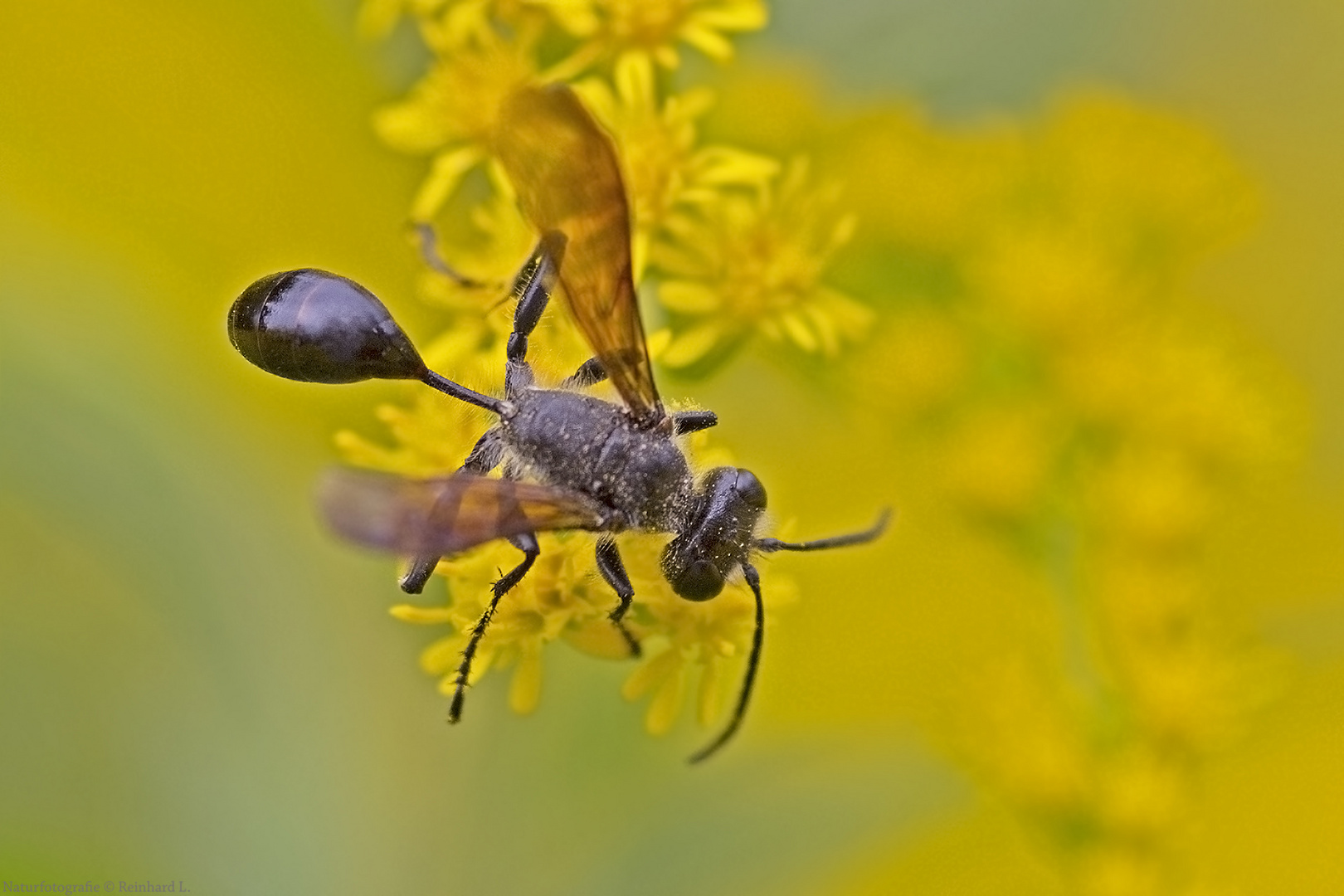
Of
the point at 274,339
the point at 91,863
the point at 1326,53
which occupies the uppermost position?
the point at 1326,53

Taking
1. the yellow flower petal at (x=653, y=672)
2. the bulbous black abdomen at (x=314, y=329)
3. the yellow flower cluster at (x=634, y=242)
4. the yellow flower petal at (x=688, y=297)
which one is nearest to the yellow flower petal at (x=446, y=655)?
the yellow flower cluster at (x=634, y=242)

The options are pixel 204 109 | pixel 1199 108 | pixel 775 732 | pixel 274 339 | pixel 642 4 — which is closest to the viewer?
pixel 274 339

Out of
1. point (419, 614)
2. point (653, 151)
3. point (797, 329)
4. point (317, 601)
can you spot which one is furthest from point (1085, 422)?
point (317, 601)

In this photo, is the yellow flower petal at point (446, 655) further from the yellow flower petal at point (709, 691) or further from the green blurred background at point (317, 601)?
the green blurred background at point (317, 601)

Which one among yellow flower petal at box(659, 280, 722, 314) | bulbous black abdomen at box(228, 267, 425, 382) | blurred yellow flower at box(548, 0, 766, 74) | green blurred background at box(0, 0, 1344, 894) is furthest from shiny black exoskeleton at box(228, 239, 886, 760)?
green blurred background at box(0, 0, 1344, 894)

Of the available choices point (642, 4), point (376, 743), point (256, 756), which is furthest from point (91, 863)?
point (642, 4)

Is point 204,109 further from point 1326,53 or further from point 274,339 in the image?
point 1326,53

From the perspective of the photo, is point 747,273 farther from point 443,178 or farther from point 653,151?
point 443,178
